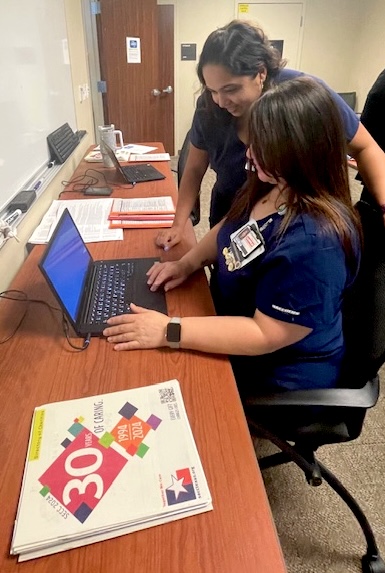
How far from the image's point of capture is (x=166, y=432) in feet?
2.27

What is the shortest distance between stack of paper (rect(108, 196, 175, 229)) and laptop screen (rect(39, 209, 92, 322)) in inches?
14.5

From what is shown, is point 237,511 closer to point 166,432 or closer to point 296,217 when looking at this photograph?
point 166,432

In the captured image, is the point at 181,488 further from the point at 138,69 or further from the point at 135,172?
the point at 138,69

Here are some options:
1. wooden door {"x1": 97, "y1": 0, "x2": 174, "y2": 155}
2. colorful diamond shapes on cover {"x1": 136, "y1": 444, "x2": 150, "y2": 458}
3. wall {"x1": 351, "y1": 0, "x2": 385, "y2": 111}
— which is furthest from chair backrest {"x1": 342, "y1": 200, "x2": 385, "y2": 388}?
wall {"x1": 351, "y1": 0, "x2": 385, "y2": 111}

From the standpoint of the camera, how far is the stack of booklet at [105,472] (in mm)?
557

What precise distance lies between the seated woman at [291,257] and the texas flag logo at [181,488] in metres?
0.30

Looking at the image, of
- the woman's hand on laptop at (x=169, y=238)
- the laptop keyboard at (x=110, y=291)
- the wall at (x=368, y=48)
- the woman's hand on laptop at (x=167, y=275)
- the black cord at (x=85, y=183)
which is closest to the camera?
the laptop keyboard at (x=110, y=291)

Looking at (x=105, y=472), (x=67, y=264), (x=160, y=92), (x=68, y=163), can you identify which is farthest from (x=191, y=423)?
(x=160, y=92)

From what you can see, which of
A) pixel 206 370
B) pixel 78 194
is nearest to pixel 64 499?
pixel 206 370

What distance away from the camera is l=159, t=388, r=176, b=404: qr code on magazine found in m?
0.76

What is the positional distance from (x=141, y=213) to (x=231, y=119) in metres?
0.49

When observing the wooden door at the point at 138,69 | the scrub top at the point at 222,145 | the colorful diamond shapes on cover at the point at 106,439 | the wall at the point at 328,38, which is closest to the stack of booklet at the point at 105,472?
the colorful diamond shapes on cover at the point at 106,439

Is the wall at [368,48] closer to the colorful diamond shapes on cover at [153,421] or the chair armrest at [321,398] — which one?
the chair armrest at [321,398]

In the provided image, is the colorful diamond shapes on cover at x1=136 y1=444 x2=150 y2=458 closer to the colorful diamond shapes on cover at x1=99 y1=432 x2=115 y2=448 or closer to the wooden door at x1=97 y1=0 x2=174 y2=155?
the colorful diamond shapes on cover at x1=99 y1=432 x2=115 y2=448
